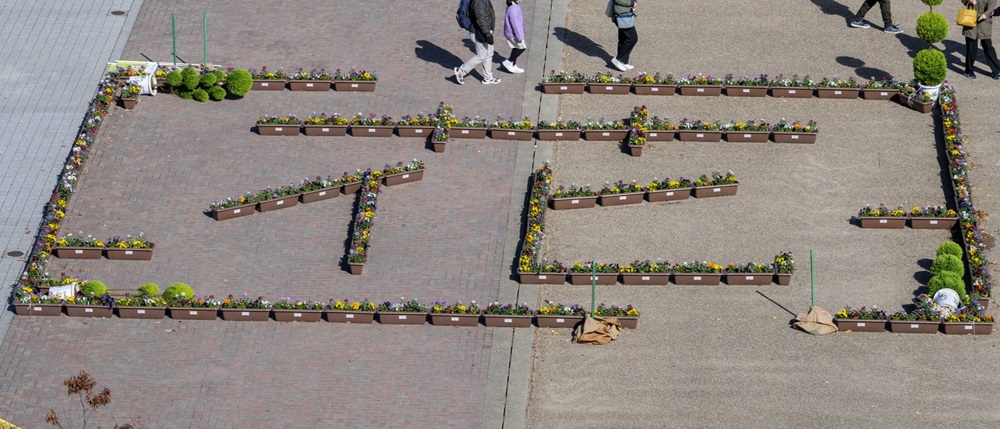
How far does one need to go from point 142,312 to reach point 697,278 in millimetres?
11078

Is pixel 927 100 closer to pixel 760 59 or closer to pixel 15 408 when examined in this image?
pixel 760 59

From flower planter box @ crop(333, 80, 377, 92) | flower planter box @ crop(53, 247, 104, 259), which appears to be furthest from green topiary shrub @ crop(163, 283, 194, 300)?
flower planter box @ crop(333, 80, 377, 92)

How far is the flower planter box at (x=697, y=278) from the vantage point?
1549 inches

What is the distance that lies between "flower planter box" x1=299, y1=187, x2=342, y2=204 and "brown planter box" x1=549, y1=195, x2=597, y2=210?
4674 mm

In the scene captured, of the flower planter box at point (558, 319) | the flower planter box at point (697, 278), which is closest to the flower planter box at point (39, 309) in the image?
the flower planter box at point (558, 319)

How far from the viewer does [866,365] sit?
122 ft

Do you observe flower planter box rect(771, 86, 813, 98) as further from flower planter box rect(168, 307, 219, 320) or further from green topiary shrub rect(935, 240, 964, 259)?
flower planter box rect(168, 307, 219, 320)

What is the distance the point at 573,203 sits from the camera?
4159 cm

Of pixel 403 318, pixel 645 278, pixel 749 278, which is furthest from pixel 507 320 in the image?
pixel 749 278

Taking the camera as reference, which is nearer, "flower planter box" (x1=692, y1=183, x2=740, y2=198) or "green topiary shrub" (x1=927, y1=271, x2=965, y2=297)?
"green topiary shrub" (x1=927, y1=271, x2=965, y2=297)

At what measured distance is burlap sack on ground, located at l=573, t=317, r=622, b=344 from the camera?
3788 cm

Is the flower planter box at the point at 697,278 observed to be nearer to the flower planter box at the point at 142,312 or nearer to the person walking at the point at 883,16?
the flower planter box at the point at 142,312

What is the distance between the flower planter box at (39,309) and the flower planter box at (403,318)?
6423 mm

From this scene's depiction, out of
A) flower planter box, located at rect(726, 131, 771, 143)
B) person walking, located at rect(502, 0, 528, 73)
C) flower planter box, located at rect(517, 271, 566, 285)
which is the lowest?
flower planter box, located at rect(517, 271, 566, 285)
